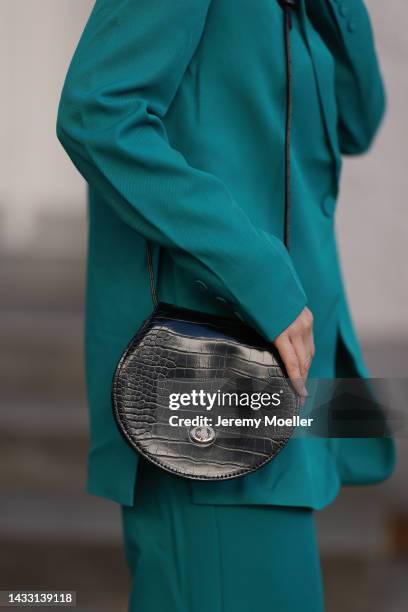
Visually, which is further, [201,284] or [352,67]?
[352,67]

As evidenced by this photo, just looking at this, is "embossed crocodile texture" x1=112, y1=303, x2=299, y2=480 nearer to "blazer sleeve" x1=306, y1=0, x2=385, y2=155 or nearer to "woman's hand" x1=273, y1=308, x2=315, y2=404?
"woman's hand" x1=273, y1=308, x2=315, y2=404

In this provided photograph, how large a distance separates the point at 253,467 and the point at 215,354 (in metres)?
0.12

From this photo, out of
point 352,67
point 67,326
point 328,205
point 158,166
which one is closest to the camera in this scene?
point 158,166

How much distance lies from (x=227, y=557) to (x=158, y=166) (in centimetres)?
41

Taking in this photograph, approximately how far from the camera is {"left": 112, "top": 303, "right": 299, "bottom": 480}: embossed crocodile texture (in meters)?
0.85

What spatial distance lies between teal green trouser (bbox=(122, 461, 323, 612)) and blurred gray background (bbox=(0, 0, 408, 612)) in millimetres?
1269

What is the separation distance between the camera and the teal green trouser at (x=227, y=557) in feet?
2.96

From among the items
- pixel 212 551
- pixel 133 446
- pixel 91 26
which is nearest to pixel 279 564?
pixel 212 551

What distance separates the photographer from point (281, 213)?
0.95 m

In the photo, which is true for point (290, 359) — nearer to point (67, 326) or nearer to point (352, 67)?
point (352, 67)

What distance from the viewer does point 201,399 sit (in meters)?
0.86

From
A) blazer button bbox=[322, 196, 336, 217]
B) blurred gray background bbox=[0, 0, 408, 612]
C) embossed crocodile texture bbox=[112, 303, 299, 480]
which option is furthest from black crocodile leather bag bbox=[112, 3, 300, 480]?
blurred gray background bbox=[0, 0, 408, 612]

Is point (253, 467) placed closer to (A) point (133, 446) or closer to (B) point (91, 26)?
(A) point (133, 446)

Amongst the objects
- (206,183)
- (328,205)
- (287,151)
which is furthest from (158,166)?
(328,205)
